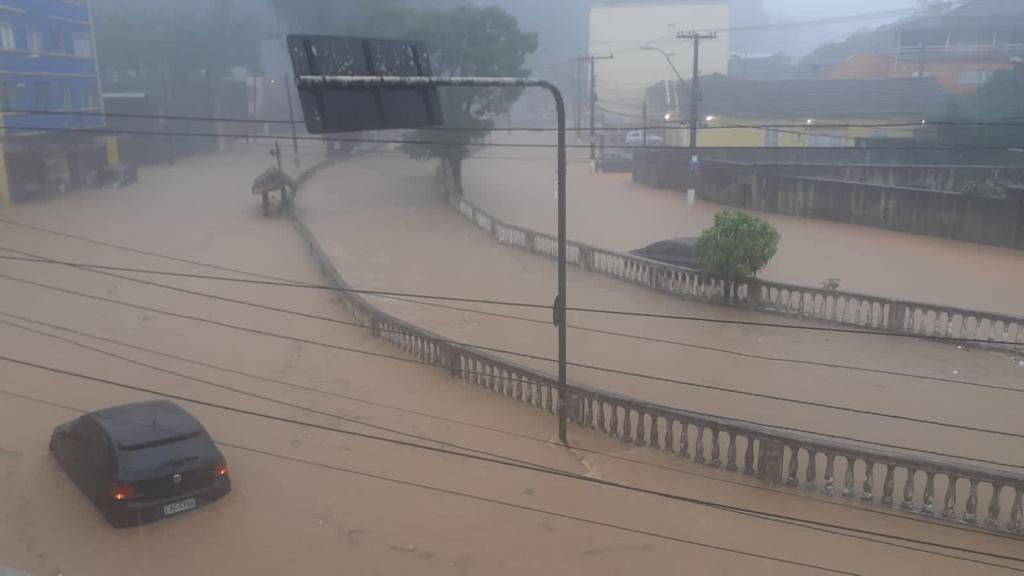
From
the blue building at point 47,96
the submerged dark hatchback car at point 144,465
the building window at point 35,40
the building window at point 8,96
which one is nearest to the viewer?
the submerged dark hatchback car at point 144,465

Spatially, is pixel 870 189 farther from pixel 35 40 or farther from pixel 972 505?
pixel 35 40

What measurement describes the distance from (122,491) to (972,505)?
8.06 metres

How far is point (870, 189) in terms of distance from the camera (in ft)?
87.6

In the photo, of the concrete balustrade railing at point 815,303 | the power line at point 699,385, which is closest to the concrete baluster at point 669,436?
the power line at point 699,385

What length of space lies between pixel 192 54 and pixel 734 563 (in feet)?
207

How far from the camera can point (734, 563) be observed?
25.7 feet

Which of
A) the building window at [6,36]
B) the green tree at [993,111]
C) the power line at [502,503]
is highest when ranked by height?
the building window at [6,36]

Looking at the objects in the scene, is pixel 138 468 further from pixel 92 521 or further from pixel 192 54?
pixel 192 54

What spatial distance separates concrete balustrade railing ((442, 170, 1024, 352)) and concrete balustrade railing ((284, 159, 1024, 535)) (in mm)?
3892

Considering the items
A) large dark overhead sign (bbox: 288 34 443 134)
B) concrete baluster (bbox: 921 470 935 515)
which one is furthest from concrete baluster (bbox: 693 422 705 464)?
large dark overhead sign (bbox: 288 34 443 134)

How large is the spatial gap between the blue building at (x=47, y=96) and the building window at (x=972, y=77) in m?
46.8

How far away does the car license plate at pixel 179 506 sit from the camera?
834cm

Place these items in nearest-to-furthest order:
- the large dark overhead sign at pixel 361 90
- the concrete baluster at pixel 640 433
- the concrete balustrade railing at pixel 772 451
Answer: the large dark overhead sign at pixel 361 90, the concrete balustrade railing at pixel 772 451, the concrete baluster at pixel 640 433

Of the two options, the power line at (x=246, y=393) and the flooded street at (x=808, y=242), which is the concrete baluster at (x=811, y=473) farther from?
the flooded street at (x=808, y=242)
